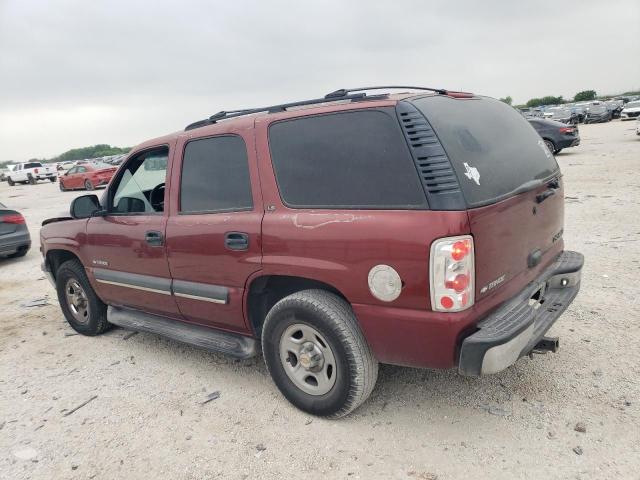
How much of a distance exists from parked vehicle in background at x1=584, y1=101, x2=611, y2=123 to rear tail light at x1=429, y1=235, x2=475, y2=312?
40.4 metres

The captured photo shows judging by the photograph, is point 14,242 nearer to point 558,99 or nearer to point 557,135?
point 557,135

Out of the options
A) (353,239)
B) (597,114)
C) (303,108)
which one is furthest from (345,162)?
(597,114)

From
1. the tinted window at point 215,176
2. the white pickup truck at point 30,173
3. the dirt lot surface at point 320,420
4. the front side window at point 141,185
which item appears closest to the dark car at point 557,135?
the dirt lot surface at point 320,420

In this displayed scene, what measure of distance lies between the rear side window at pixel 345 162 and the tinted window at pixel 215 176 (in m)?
0.29

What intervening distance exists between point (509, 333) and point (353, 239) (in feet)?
3.00

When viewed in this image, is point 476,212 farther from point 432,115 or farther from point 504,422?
point 504,422

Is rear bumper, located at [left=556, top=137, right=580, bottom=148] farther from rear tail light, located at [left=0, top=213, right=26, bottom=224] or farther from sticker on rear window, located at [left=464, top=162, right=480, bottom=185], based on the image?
sticker on rear window, located at [left=464, top=162, right=480, bottom=185]

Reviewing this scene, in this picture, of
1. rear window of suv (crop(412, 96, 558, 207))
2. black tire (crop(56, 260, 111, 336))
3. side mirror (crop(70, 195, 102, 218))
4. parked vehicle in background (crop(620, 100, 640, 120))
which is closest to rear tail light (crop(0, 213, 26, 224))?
black tire (crop(56, 260, 111, 336))

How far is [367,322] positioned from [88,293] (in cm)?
315

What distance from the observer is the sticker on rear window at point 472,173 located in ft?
8.21

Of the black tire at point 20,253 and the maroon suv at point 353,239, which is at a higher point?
the maroon suv at point 353,239

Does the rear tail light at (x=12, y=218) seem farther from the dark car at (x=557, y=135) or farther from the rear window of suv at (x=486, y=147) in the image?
the dark car at (x=557, y=135)

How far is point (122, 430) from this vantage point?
10.2 feet

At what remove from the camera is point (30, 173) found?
33469 mm
